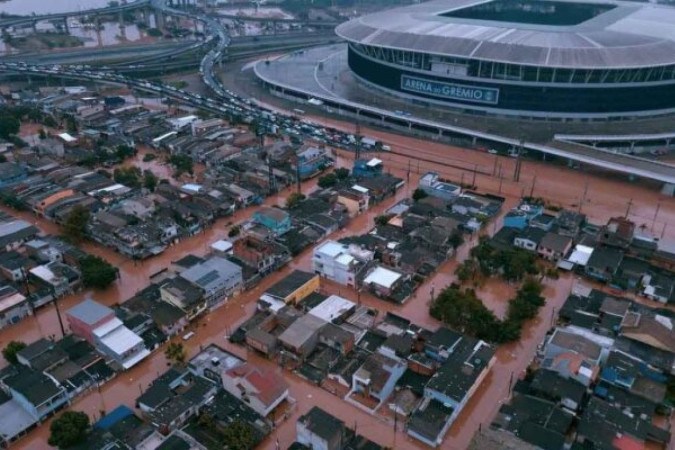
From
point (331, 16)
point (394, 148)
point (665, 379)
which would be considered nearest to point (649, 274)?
point (665, 379)

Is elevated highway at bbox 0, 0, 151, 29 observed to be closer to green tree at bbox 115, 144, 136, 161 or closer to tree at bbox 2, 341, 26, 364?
green tree at bbox 115, 144, 136, 161

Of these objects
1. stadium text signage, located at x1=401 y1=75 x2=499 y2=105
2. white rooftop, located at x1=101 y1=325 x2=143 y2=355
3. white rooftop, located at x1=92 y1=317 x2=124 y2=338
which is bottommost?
white rooftop, located at x1=101 y1=325 x2=143 y2=355

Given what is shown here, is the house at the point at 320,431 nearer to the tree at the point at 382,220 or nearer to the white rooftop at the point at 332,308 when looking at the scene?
the white rooftop at the point at 332,308

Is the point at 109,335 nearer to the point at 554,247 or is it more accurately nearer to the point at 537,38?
the point at 554,247

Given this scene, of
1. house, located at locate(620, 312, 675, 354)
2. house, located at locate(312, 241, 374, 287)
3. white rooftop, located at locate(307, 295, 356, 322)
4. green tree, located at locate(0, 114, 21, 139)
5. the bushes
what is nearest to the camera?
house, located at locate(620, 312, 675, 354)

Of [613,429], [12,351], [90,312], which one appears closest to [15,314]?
[12,351]

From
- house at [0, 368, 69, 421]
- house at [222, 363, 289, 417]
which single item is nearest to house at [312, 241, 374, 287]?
house at [222, 363, 289, 417]

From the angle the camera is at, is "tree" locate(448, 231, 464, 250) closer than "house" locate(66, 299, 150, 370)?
No

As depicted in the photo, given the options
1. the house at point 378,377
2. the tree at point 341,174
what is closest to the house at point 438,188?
the tree at point 341,174
